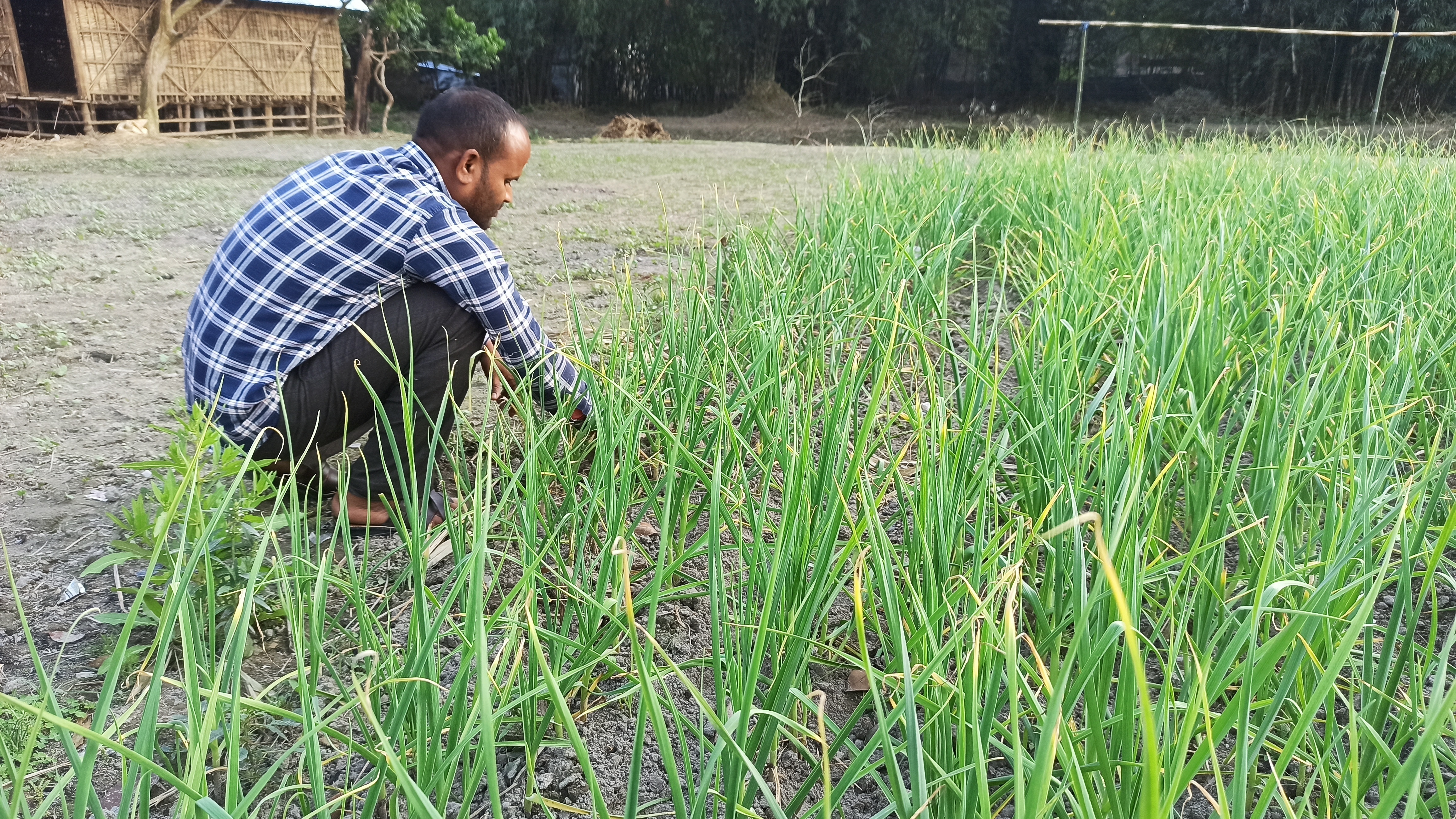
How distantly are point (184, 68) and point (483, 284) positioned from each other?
41.6 feet

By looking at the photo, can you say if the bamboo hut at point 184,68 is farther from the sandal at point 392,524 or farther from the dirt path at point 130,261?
the sandal at point 392,524

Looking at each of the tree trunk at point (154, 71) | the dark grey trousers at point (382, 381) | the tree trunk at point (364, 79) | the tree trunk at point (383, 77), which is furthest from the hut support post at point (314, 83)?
the dark grey trousers at point (382, 381)

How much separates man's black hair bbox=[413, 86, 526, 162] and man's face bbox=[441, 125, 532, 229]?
0.01 meters

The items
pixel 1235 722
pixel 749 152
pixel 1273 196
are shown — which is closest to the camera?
pixel 1235 722

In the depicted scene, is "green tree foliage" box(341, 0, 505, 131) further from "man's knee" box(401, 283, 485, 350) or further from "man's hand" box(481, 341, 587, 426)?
"man's knee" box(401, 283, 485, 350)

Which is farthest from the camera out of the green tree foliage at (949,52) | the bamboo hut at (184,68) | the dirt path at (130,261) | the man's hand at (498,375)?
the green tree foliage at (949,52)

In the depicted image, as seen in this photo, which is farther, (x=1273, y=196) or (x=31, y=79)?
(x=31, y=79)

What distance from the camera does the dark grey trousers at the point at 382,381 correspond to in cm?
164

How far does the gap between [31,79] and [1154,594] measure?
54.2 feet

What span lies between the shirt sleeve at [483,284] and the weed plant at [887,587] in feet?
0.35

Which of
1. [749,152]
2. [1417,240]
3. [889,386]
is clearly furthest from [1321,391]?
[749,152]

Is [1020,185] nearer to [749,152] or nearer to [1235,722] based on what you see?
[1235,722]

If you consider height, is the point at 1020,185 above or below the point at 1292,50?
below

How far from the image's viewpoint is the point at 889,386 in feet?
5.62
